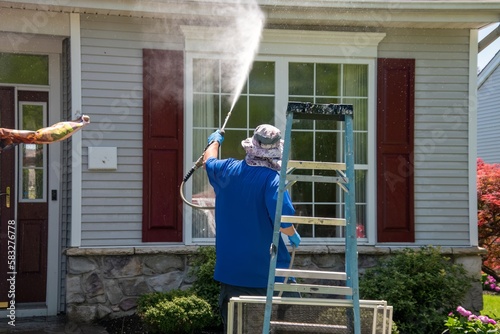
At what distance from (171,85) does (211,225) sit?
1.41 meters

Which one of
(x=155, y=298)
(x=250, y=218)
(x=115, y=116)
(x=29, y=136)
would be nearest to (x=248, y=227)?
(x=250, y=218)

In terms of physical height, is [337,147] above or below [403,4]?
below

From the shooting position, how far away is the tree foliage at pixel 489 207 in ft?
30.5

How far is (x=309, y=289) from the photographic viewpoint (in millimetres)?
3576

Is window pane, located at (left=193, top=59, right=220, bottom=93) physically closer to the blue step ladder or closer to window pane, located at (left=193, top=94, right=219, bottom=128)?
window pane, located at (left=193, top=94, right=219, bottom=128)

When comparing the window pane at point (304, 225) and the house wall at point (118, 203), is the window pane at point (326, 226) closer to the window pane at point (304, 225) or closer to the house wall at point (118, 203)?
the window pane at point (304, 225)

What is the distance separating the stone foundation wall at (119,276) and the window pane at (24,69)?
1756mm

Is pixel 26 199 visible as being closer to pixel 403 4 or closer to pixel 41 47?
pixel 41 47

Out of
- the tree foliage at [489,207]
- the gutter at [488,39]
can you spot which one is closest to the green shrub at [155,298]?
Answer: the gutter at [488,39]

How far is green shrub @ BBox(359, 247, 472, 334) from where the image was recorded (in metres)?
6.41

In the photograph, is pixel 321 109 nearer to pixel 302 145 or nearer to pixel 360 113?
pixel 302 145

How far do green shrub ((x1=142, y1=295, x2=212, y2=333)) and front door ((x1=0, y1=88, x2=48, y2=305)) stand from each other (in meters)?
1.51

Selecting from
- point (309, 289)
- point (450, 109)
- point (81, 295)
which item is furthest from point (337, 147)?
point (309, 289)

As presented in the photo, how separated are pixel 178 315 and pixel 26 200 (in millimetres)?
2080
